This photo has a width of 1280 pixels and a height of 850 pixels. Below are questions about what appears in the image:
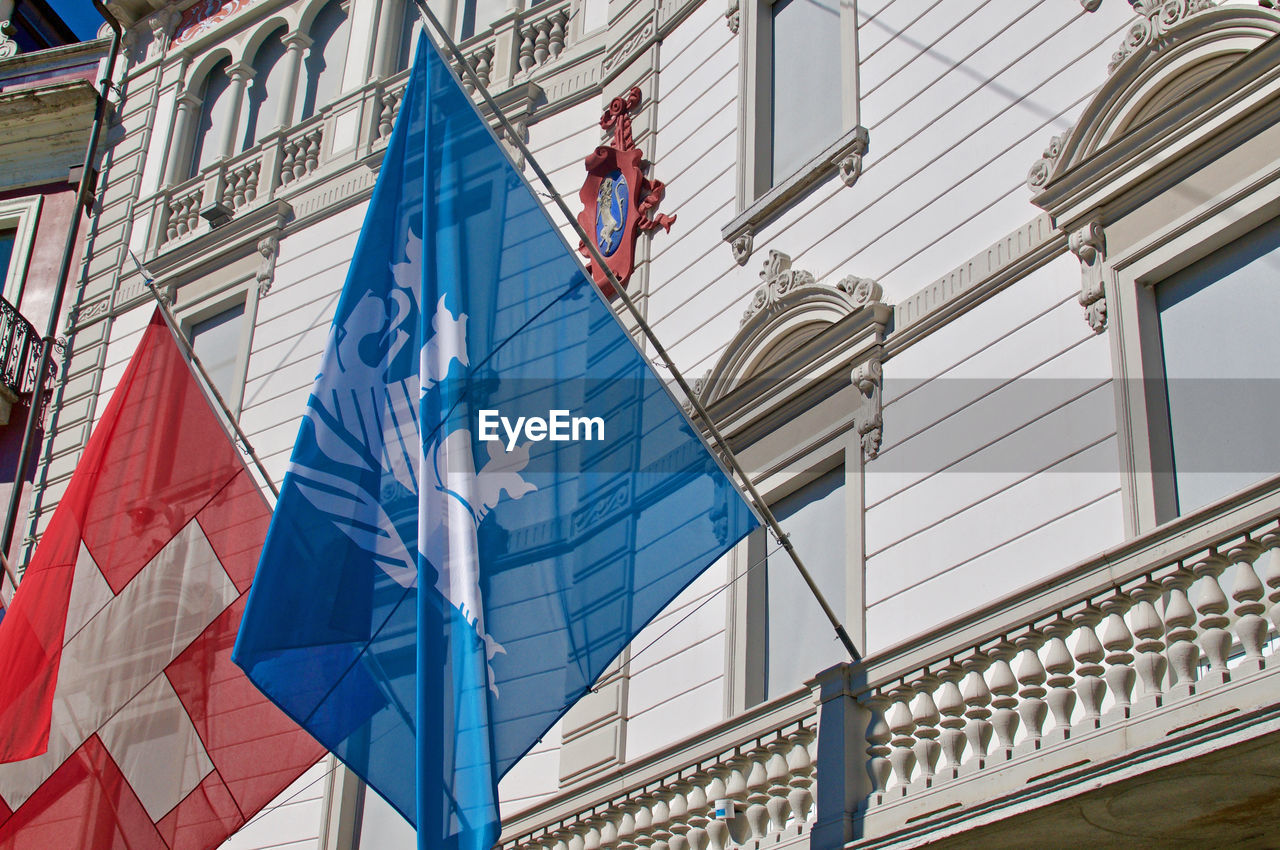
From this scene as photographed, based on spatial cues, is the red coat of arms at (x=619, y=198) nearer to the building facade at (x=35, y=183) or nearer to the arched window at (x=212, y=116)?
the arched window at (x=212, y=116)

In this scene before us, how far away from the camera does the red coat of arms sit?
50.8 ft

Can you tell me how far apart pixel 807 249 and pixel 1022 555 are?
3816 mm

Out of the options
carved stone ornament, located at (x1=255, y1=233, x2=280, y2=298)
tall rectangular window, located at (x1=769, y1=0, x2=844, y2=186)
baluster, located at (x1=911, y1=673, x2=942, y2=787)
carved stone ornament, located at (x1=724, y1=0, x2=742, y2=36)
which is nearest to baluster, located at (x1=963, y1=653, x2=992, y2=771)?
baluster, located at (x1=911, y1=673, x2=942, y2=787)

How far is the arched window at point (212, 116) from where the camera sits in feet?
70.6

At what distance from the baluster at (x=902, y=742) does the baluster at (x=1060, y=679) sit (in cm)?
95

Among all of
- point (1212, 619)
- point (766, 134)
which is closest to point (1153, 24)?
point (766, 134)

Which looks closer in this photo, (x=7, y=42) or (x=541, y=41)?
(x=541, y=41)

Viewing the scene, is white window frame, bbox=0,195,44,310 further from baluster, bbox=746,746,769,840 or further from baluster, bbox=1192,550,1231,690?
baluster, bbox=1192,550,1231,690

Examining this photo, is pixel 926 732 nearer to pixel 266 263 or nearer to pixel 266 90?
pixel 266 263

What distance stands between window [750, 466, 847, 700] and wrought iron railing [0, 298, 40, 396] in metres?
11.9

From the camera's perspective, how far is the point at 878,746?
9.64 metres

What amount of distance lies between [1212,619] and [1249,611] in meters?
0.21

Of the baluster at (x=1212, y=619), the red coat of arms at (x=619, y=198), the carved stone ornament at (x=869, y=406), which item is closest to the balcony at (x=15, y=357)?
the red coat of arms at (x=619, y=198)

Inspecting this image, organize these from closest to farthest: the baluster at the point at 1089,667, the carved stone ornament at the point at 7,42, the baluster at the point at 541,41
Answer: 1. the baluster at the point at 1089,667
2. the baluster at the point at 541,41
3. the carved stone ornament at the point at 7,42
